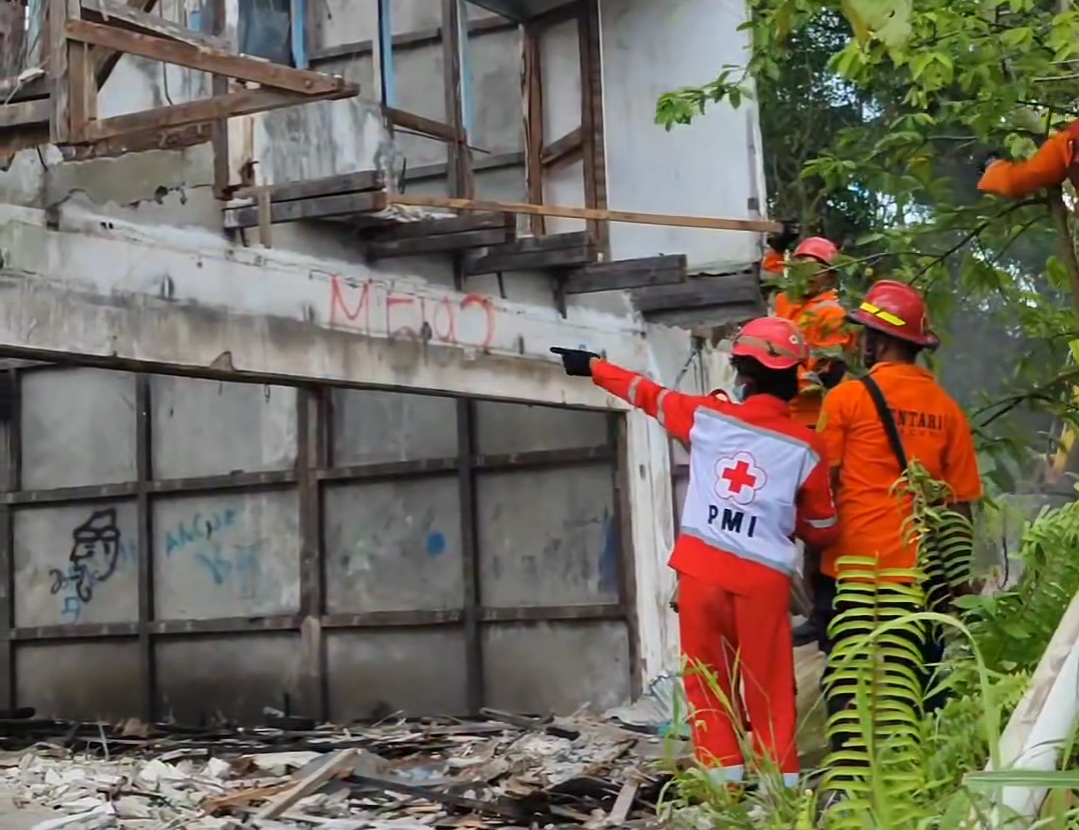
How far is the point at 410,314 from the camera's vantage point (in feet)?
25.2

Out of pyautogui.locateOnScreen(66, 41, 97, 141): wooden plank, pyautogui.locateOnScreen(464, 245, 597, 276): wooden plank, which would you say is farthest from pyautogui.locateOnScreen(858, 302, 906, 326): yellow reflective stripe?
pyautogui.locateOnScreen(464, 245, 597, 276): wooden plank

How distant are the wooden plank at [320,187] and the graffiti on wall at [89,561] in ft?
14.4

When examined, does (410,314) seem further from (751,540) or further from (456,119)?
(751,540)

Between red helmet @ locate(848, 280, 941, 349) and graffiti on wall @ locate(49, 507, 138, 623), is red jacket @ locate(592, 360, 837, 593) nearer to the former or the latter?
red helmet @ locate(848, 280, 941, 349)

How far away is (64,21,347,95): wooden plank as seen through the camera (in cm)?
478

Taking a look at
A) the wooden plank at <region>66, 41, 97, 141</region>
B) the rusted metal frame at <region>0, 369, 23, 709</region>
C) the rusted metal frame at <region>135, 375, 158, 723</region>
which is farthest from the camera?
the rusted metal frame at <region>0, 369, 23, 709</region>

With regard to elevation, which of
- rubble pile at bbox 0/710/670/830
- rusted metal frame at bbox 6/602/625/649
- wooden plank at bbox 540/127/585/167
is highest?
wooden plank at bbox 540/127/585/167

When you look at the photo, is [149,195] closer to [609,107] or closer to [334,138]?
[334,138]

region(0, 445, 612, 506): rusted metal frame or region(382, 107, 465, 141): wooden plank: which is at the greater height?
region(382, 107, 465, 141): wooden plank

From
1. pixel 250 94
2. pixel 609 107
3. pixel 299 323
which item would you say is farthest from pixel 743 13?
pixel 250 94

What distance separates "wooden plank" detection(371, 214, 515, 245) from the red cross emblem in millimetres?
2693

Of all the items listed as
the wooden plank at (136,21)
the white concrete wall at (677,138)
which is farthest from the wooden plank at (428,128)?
the wooden plank at (136,21)

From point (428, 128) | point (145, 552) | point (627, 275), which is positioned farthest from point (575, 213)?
point (145, 552)

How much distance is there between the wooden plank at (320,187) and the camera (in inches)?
263
